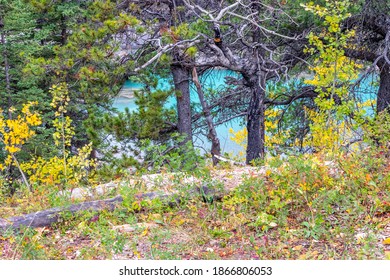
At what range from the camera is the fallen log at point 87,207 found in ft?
15.7

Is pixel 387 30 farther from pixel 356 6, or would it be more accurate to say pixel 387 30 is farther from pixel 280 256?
pixel 280 256

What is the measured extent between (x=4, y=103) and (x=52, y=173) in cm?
1117

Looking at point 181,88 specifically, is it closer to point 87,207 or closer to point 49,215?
point 87,207

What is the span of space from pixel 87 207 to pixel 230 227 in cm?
155

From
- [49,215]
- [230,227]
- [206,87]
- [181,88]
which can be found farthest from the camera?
[206,87]

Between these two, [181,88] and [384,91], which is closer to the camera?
[384,91]

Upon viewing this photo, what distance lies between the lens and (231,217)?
4.60 meters

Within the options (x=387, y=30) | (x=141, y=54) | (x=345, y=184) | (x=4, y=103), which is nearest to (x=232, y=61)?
(x=141, y=54)

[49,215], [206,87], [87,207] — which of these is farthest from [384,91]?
[49,215]

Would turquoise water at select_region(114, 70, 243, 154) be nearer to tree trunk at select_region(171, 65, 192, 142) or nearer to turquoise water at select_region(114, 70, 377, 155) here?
turquoise water at select_region(114, 70, 377, 155)

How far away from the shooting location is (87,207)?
508cm

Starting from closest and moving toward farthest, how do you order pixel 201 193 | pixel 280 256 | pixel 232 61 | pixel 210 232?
pixel 280 256, pixel 210 232, pixel 201 193, pixel 232 61

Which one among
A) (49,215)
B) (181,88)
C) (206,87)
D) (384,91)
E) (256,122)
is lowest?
A: (49,215)
